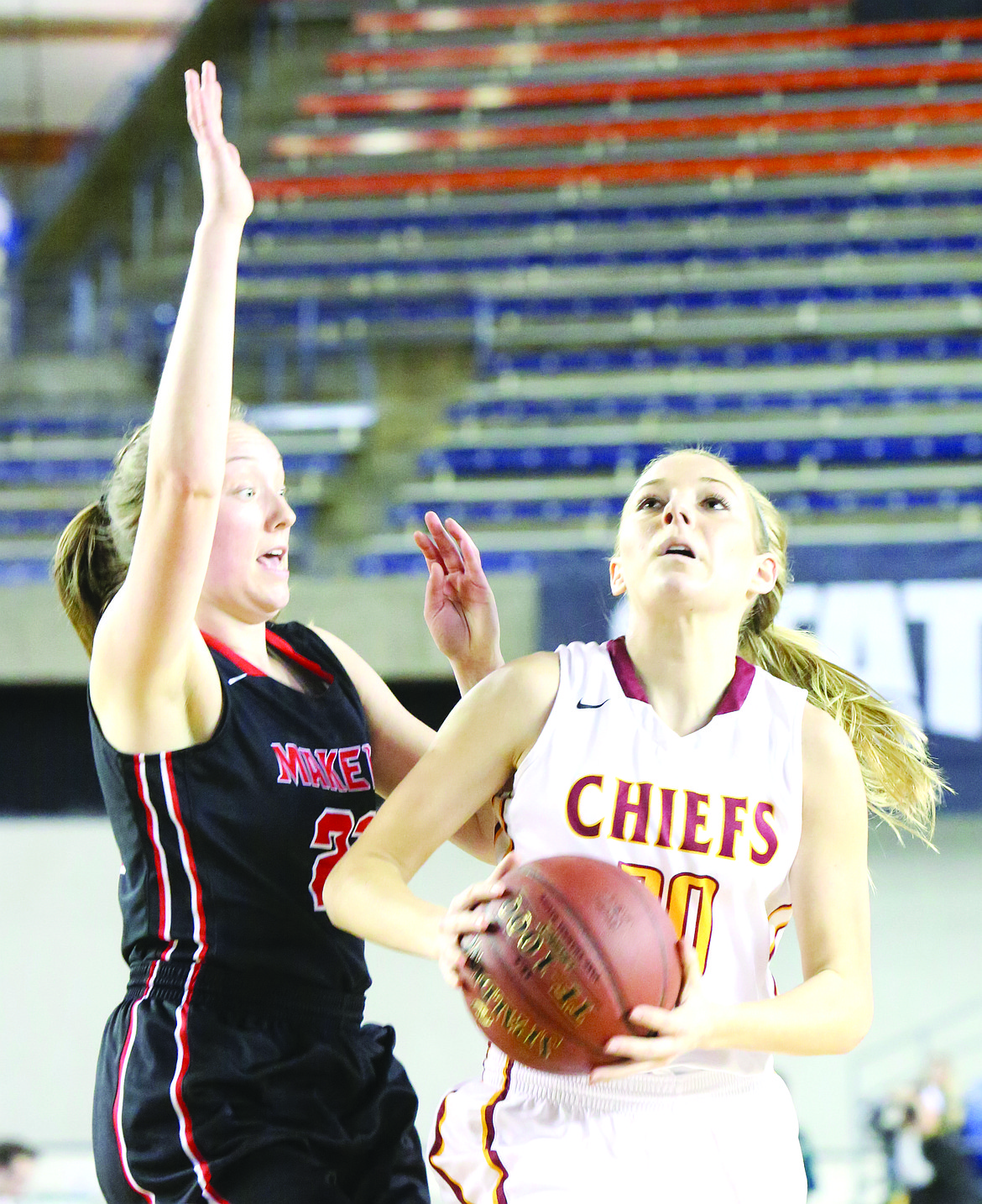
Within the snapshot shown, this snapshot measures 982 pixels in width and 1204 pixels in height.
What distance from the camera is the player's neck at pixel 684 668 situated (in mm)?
2305

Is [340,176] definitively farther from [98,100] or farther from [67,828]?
[67,828]

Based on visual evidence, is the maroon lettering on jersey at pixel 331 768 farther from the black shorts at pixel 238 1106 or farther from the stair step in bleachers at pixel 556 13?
the stair step in bleachers at pixel 556 13

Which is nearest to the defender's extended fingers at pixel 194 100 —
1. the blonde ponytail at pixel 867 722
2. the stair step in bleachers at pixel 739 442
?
the blonde ponytail at pixel 867 722

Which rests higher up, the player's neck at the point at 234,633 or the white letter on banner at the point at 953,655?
the white letter on banner at the point at 953,655

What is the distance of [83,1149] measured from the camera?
22.8ft

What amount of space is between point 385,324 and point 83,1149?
215 inches

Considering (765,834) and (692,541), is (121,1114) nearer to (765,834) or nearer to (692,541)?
(765,834)

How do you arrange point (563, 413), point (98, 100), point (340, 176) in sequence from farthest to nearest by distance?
point (98, 100) → point (340, 176) → point (563, 413)

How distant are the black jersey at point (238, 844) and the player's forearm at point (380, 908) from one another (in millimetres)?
129

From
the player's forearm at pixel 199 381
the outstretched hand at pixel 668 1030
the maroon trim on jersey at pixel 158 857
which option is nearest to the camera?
the outstretched hand at pixel 668 1030

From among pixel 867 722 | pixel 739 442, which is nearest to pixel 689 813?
pixel 867 722

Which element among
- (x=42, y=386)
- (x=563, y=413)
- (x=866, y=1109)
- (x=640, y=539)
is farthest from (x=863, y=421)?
(x=640, y=539)

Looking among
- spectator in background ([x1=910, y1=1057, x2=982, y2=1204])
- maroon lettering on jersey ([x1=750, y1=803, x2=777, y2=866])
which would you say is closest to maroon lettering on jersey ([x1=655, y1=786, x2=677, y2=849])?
maroon lettering on jersey ([x1=750, y1=803, x2=777, y2=866])

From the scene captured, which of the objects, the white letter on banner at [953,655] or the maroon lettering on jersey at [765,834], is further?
the white letter on banner at [953,655]
